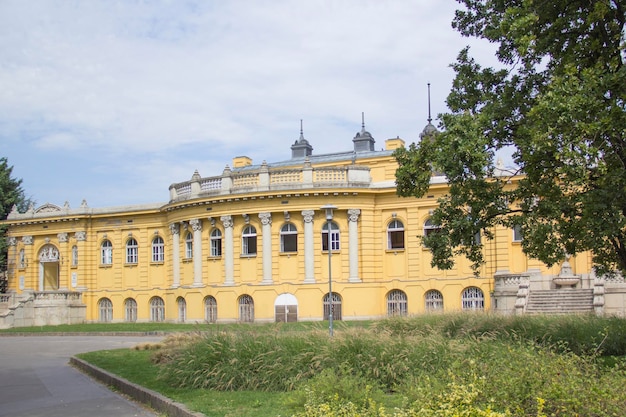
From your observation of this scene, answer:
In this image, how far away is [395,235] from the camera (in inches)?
1567

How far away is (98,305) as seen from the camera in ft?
157

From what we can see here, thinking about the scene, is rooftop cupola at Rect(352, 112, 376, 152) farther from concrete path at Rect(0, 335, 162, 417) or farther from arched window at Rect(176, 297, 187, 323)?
concrete path at Rect(0, 335, 162, 417)

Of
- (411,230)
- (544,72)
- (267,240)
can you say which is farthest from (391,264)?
(544,72)

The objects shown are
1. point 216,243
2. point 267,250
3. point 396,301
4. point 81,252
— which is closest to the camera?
point 396,301

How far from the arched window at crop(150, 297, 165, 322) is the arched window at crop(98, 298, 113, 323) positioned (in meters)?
3.45

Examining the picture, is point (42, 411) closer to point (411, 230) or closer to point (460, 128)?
point (460, 128)

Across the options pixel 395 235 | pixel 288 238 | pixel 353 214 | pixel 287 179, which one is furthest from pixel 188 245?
pixel 395 235

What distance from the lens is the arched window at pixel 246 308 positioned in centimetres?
3967

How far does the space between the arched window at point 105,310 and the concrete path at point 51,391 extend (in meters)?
20.6

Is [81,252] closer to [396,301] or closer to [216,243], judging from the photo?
[216,243]

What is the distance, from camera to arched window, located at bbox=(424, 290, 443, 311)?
3809cm

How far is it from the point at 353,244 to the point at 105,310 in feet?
60.7

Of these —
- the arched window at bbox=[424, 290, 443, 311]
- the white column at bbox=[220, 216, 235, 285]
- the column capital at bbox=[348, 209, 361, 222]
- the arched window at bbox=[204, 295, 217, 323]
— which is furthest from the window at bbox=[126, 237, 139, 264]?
the arched window at bbox=[424, 290, 443, 311]

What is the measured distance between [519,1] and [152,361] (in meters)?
12.1
